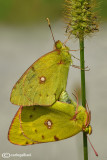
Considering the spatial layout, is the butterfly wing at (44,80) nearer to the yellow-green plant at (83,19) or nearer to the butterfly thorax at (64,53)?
the butterfly thorax at (64,53)

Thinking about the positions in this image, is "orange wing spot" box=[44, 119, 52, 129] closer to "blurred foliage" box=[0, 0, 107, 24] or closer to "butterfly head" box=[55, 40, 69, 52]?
"butterfly head" box=[55, 40, 69, 52]

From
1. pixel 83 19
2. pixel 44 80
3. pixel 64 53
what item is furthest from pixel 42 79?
pixel 83 19

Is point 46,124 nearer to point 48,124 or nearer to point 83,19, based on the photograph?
point 48,124

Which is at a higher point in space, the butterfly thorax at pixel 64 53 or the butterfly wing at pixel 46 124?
the butterfly thorax at pixel 64 53

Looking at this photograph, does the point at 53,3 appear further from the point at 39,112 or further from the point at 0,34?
the point at 39,112

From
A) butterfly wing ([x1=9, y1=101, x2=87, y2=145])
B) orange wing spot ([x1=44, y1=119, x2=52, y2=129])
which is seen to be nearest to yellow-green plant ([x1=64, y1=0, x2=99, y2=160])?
butterfly wing ([x1=9, y1=101, x2=87, y2=145])

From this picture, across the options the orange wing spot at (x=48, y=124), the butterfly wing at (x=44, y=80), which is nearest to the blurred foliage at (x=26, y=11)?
the butterfly wing at (x=44, y=80)
